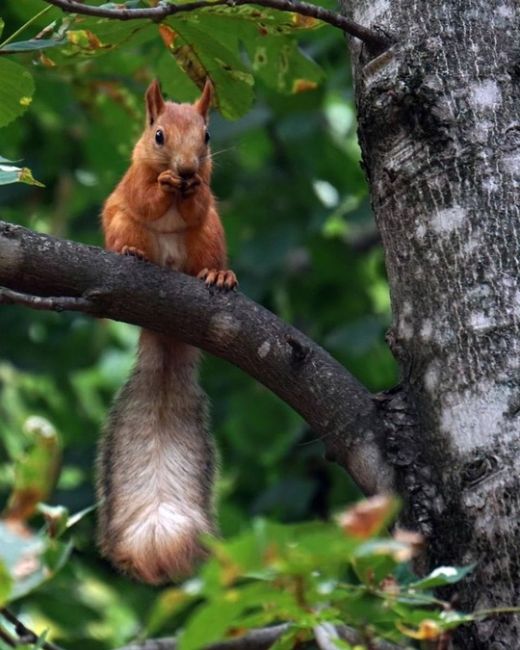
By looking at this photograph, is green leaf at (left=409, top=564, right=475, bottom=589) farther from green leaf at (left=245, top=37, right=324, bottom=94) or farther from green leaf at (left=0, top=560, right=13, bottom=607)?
green leaf at (left=245, top=37, right=324, bottom=94)

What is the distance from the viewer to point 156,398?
2.36 metres

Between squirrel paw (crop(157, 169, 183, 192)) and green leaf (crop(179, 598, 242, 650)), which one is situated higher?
squirrel paw (crop(157, 169, 183, 192))

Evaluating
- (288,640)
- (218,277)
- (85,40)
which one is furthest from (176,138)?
(288,640)

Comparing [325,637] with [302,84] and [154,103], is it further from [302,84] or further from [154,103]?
[154,103]

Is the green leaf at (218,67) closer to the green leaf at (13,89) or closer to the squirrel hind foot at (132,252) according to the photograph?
the green leaf at (13,89)

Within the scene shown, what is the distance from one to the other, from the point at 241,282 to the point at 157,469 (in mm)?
2043

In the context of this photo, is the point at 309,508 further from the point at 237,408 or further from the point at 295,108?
the point at 295,108

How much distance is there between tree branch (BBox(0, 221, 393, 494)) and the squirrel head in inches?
36.7

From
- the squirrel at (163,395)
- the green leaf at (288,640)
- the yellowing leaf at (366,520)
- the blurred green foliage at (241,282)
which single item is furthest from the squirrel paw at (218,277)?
the yellowing leaf at (366,520)

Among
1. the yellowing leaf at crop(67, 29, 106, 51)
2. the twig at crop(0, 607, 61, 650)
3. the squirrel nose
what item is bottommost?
the twig at crop(0, 607, 61, 650)

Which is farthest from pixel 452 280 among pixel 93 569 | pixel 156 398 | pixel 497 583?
pixel 93 569

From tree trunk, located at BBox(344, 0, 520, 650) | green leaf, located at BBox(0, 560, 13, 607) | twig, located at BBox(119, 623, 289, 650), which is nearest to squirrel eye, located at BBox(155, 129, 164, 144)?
tree trunk, located at BBox(344, 0, 520, 650)

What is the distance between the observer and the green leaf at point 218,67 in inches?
77.8

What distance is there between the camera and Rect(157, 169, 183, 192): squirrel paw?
2584mm
